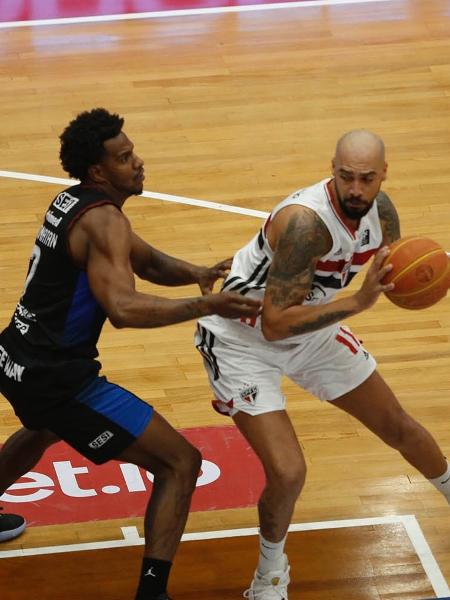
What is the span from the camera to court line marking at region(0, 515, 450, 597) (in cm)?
658

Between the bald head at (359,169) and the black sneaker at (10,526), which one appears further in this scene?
the black sneaker at (10,526)

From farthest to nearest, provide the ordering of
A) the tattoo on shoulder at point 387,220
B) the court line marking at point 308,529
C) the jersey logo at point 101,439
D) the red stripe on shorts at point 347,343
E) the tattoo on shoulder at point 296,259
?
the court line marking at point 308,529
the red stripe on shorts at point 347,343
the tattoo on shoulder at point 387,220
the jersey logo at point 101,439
the tattoo on shoulder at point 296,259

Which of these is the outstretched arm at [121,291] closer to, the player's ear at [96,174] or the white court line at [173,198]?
the player's ear at [96,174]

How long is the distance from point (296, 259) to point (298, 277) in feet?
0.25

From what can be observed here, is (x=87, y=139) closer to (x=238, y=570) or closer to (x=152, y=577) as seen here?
(x=152, y=577)

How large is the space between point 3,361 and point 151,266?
2.68ft

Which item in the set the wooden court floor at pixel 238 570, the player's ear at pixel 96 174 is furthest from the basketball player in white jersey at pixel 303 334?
the player's ear at pixel 96 174

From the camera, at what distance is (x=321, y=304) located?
6.02 meters

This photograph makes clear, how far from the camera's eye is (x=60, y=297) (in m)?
5.92

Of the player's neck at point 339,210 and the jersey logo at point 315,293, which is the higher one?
the player's neck at point 339,210

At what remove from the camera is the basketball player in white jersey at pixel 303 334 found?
5742mm

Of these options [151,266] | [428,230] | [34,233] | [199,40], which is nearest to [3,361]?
[151,266]

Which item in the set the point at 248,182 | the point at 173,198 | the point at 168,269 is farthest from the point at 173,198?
the point at 168,269

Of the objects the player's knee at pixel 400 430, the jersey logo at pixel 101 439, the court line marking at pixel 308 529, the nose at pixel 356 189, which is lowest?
the court line marking at pixel 308 529
